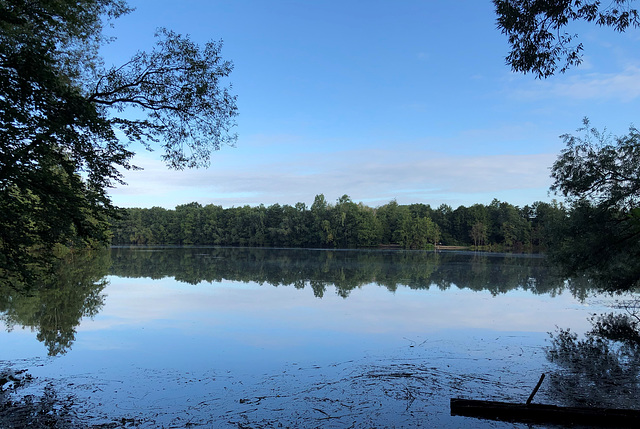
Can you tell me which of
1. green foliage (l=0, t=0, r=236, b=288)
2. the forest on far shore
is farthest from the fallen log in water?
the forest on far shore

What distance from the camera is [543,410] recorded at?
540cm

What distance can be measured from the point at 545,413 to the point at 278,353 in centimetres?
555

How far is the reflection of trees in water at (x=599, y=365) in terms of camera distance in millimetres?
6582

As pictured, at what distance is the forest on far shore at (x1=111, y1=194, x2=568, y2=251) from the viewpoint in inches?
3438

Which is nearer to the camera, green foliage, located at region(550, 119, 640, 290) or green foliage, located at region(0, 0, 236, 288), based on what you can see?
green foliage, located at region(0, 0, 236, 288)

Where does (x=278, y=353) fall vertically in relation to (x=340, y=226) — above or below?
below

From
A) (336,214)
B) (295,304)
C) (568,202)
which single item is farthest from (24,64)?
(336,214)

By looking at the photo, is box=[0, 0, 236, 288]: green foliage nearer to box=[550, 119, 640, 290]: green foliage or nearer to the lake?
the lake

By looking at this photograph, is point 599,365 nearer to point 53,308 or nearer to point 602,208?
point 602,208

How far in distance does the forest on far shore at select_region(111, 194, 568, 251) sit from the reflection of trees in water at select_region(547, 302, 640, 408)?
74.9 metres

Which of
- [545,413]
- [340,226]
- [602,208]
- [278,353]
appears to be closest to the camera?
[545,413]

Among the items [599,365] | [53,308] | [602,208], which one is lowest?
[599,365]

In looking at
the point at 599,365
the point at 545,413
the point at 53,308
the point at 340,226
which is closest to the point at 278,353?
the point at 545,413

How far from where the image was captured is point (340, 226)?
91.4 metres
